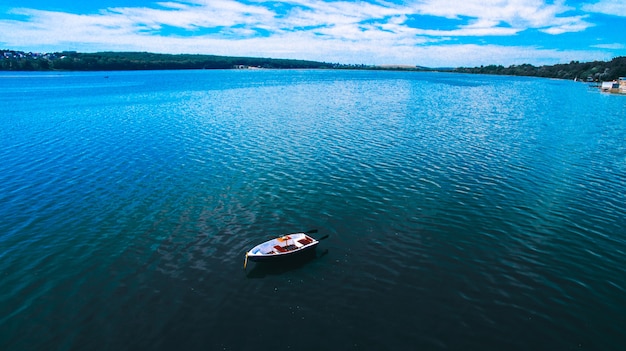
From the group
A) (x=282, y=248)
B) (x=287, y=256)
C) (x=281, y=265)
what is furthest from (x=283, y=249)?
(x=281, y=265)

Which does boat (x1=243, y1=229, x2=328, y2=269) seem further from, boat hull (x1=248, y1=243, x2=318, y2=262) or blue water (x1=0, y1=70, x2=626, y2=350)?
blue water (x1=0, y1=70, x2=626, y2=350)

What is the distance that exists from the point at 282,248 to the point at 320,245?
3774 millimetres

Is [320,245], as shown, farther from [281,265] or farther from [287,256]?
[281,265]

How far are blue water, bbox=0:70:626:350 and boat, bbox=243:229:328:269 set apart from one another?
46.0 inches

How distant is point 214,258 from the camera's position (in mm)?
27266

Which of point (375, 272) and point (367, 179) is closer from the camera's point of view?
point (375, 272)

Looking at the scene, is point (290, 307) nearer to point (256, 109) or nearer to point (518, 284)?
point (518, 284)

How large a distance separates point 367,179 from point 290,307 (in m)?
23.7

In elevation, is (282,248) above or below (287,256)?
above

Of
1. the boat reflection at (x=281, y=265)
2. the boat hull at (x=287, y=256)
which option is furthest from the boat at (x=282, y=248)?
the boat reflection at (x=281, y=265)

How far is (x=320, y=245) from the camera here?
2931cm

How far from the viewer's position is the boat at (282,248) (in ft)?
85.4

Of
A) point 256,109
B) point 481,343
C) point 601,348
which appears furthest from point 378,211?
point 256,109

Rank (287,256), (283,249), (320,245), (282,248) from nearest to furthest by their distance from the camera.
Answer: (287,256), (283,249), (282,248), (320,245)
